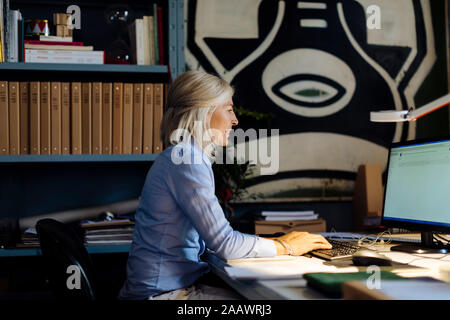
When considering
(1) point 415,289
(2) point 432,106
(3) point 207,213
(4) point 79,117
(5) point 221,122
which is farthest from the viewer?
(4) point 79,117

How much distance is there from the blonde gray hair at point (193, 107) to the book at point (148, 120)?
18.4 inches

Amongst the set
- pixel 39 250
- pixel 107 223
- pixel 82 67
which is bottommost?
pixel 39 250

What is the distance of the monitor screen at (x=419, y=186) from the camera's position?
4.78 feet

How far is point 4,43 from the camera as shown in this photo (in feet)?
6.26

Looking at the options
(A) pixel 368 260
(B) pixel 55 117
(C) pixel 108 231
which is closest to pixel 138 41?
(B) pixel 55 117

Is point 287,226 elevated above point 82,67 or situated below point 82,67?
below

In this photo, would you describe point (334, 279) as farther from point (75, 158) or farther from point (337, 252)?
point (75, 158)

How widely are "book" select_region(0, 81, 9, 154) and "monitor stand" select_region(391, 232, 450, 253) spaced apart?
5.26ft

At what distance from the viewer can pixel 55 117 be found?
193cm

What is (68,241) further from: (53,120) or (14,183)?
(14,183)

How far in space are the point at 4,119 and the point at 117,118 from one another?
0.47 m

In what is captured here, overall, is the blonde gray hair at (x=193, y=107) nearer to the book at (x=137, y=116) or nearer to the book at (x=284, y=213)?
the book at (x=137, y=116)

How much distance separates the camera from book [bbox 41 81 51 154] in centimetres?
192
